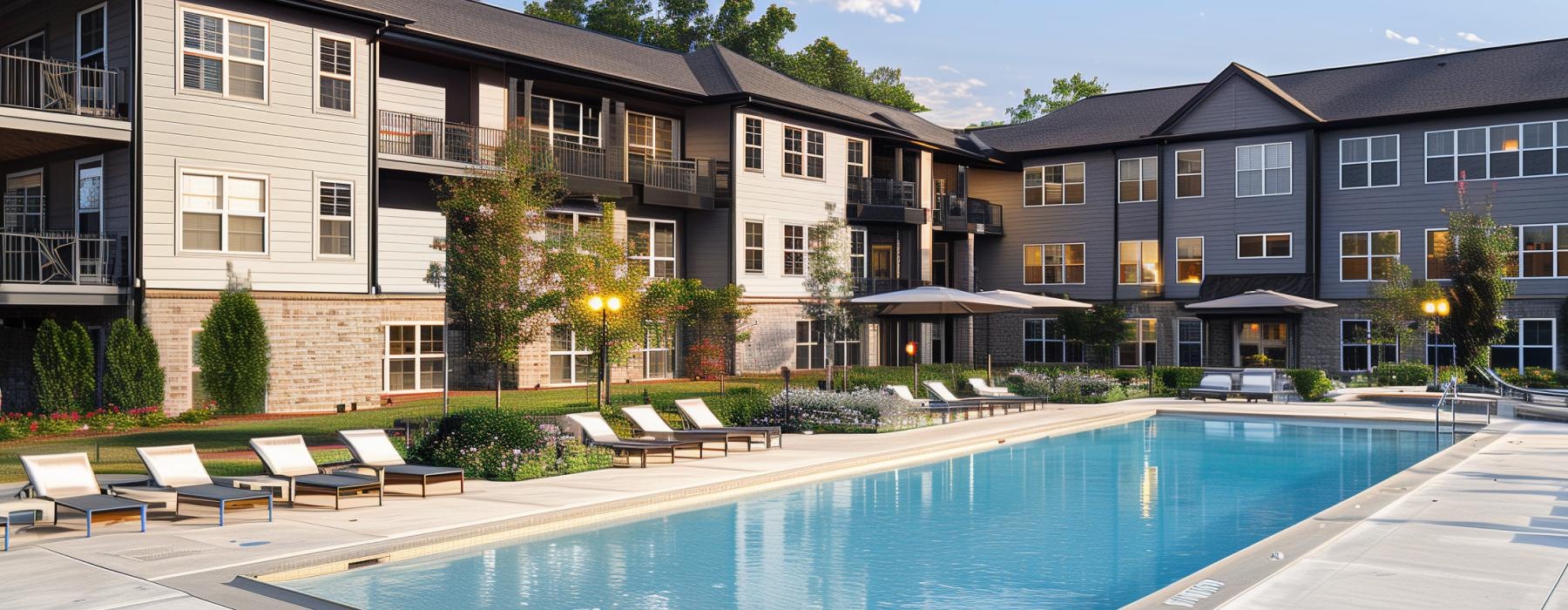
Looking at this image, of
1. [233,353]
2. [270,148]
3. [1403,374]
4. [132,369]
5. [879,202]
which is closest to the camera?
[132,369]

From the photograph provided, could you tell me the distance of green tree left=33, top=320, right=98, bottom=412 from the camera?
19.0m

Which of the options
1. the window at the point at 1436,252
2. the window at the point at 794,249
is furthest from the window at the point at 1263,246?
the window at the point at 794,249

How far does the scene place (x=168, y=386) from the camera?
65.1 ft

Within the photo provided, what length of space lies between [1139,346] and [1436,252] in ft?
32.7

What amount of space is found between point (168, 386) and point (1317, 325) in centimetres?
3269

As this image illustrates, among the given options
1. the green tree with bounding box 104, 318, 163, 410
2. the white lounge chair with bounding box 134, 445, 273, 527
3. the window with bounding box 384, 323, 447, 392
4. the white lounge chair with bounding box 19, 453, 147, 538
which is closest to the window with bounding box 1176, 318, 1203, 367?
the window with bounding box 384, 323, 447, 392

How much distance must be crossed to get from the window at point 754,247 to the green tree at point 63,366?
681 inches

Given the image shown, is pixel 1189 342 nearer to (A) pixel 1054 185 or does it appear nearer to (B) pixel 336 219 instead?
(A) pixel 1054 185

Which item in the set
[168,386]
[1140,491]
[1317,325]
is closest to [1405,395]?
[1317,325]

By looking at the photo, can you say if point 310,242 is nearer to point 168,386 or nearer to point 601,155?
point 168,386

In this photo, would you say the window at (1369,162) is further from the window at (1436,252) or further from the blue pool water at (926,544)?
the blue pool water at (926,544)

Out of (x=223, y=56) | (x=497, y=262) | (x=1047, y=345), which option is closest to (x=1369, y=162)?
(x=1047, y=345)

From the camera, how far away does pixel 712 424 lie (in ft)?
61.3

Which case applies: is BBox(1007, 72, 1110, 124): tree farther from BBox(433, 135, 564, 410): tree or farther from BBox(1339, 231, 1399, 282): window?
BBox(433, 135, 564, 410): tree
